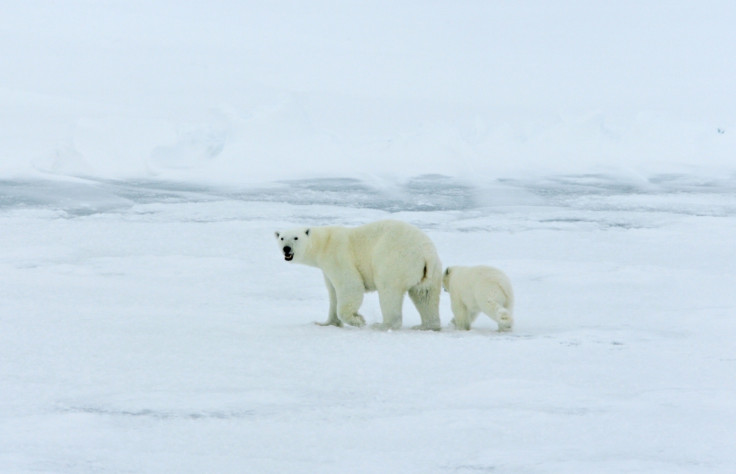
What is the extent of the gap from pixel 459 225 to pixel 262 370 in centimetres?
712

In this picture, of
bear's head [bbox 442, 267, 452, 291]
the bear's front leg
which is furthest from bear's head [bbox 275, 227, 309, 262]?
bear's head [bbox 442, 267, 452, 291]

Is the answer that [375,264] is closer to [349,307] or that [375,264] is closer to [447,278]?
[349,307]

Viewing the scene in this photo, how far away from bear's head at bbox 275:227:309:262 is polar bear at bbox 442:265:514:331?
3.32 ft

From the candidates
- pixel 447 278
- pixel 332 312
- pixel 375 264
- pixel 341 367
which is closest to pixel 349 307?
pixel 332 312

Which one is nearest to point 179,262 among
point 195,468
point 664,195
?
point 195,468

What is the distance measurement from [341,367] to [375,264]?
1.51 m

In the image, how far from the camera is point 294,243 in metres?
5.25

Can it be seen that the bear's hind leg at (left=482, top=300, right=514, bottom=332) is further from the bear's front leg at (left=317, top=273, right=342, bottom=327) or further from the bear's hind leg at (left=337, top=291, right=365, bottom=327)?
the bear's front leg at (left=317, top=273, right=342, bottom=327)

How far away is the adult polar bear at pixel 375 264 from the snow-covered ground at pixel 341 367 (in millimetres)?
345

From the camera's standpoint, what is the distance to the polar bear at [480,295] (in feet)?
16.3

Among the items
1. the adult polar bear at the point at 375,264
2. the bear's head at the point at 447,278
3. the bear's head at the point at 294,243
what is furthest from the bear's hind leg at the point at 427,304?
the bear's head at the point at 294,243

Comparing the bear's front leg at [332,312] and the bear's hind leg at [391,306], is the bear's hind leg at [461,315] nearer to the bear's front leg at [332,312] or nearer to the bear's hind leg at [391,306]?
the bear's hind leg at [391,306]

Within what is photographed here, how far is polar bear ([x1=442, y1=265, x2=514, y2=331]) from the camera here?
16.3ft

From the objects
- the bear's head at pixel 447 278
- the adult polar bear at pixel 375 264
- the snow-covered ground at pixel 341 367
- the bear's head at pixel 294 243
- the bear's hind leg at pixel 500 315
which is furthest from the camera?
the bear's head at pixel 447 278
